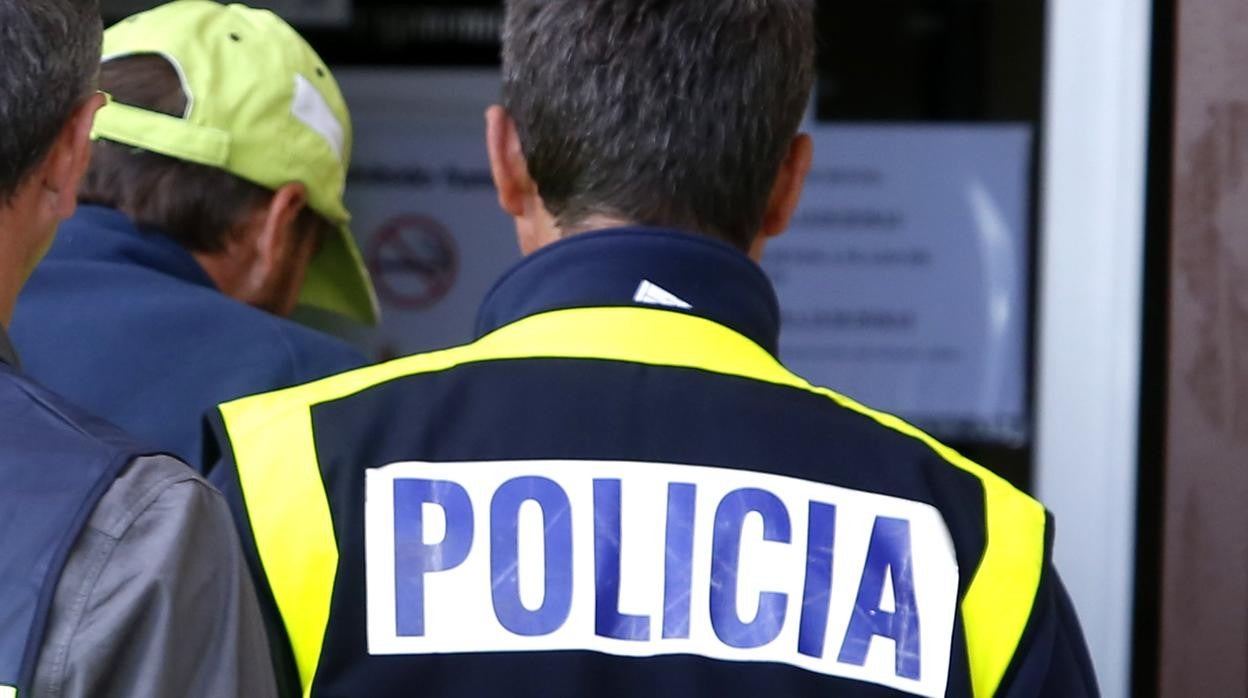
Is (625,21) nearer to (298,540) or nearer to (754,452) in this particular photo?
(754,452)

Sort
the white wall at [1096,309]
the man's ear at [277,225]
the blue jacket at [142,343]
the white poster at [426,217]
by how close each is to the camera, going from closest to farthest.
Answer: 1. the blue jacket at [142,343]
2. the man's ear at [277,225]
3. the white wall at [1096,309]
4. the white poster at [426,217]

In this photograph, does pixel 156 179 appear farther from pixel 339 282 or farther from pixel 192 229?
pixel 339 282

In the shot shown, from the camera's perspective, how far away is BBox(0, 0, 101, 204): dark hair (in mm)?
1150

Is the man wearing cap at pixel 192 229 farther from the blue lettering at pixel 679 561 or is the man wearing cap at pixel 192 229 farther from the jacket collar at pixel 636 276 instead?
the blue lettering at pixel 679 561

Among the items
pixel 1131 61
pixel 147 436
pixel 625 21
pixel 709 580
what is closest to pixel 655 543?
pixel 709 580

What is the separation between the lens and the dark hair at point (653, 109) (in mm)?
1360

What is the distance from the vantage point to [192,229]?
5.99 feet

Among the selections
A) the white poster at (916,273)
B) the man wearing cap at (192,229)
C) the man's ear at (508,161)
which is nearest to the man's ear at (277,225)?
the man wearing cap at (192,229)

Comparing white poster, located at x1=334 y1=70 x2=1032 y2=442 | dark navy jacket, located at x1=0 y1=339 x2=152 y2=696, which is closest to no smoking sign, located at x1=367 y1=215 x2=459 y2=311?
white poster, located at x1=334 y1=70 x2=1032 y2=442

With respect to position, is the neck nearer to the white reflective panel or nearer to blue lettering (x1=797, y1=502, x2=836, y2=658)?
the white reflective panel

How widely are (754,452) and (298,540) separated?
1.07 feet

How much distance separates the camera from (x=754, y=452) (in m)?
1.27

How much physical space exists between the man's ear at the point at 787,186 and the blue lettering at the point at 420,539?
0.38 m

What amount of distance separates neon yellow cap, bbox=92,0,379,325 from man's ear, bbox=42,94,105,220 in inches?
22.2
